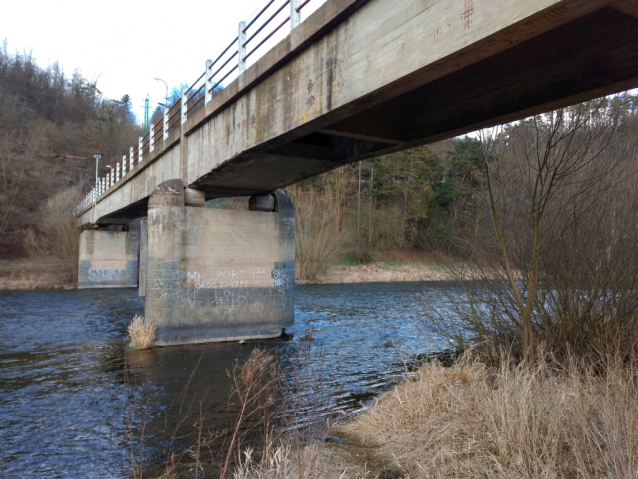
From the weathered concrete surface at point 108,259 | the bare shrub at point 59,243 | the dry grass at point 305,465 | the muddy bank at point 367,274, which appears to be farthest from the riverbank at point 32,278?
the dry grass at point 305,465

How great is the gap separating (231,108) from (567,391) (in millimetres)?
8856

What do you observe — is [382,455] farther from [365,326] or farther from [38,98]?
[38,98]

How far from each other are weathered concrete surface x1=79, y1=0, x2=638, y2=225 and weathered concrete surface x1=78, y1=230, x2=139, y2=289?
25.8 meters

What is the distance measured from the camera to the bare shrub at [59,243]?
3356 centimetres

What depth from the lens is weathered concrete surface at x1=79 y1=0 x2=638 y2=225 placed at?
4.81 m

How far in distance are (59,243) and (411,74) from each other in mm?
35015

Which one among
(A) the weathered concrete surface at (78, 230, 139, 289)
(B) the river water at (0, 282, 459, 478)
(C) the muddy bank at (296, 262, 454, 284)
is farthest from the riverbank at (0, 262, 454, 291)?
(B) the river water at (0, 282, 459, 478)

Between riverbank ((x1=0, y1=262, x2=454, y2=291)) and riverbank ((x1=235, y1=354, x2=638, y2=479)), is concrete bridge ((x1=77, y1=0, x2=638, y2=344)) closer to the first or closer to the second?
riverbank ((x1=235, y1=354, x2=638, y2=479))

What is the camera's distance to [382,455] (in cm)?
500

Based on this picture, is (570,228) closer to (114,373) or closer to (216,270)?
(216,270)

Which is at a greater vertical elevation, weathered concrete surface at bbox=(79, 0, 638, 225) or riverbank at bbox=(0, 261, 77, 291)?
weathered concrete surface at bbox=(79, 0, 638, 225)

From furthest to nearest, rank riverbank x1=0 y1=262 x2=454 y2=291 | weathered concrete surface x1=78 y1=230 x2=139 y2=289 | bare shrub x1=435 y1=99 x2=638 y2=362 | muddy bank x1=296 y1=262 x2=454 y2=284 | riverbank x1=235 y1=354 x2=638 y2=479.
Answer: muddy bank x1=296 y1=262 x2=454 y2=284 < weathered concrete surface x1=78 y1=230 x2=139 y2=289 < riverbank x1=0 y1=262 x2=454 y2=291 < bare shrub x1=435 y1=99 x2=638 y2=362 < riverbank x1=235 y1=354 x2=638 y2=479

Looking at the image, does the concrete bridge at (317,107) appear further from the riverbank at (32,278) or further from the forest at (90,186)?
the riverbank at (32,278)

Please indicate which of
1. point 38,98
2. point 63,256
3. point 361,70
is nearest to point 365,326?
point 361,70
